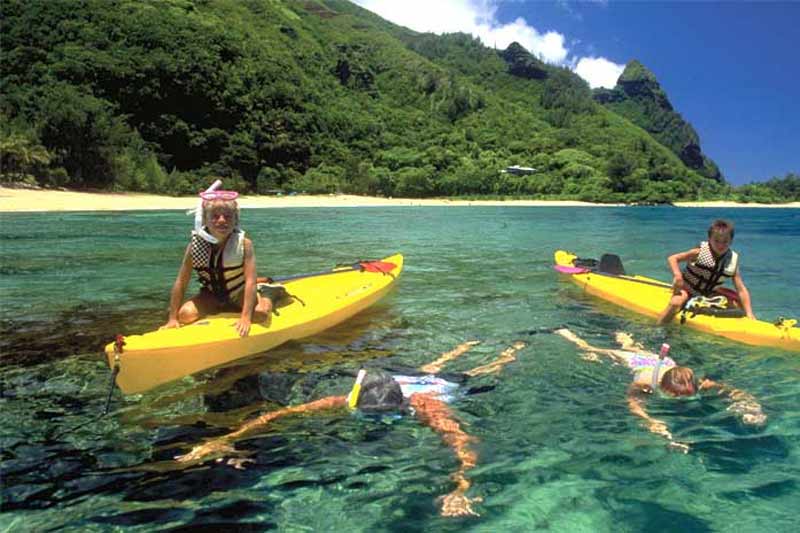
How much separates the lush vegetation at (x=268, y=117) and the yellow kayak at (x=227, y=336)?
3076 cm

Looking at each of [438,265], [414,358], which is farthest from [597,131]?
[414,358]

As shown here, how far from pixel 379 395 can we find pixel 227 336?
1.51 metres

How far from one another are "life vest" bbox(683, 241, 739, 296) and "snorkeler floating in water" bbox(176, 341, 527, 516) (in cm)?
384

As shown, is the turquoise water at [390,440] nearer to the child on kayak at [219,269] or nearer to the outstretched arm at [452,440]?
the outstretched arm at [452,440]

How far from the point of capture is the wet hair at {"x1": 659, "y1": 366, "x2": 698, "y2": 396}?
4.53 m

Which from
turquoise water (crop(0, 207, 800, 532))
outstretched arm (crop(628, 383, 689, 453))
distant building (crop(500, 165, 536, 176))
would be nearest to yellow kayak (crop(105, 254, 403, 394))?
turquoise water (crop(0, 207, 800, 532))

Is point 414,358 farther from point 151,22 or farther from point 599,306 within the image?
point 151,22

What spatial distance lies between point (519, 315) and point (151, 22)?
238 ft

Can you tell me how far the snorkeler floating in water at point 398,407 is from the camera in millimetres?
3614

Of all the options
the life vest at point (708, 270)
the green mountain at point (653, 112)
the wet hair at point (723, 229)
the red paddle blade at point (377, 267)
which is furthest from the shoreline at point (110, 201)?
the green mountain at point (653, 112)

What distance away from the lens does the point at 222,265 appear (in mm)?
5176

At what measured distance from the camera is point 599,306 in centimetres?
875

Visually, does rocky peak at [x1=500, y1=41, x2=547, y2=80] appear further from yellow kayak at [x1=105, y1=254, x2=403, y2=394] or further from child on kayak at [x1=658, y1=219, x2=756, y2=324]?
yellow kayak at [x1=105, y1=254, x2=403, y2=394]

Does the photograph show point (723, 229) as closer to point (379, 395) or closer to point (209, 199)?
point (379, 395)
